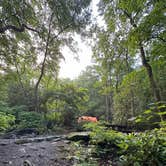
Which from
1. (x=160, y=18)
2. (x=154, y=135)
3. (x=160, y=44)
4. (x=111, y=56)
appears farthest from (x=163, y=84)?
(x=154, y=135)

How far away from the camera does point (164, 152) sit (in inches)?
79.1

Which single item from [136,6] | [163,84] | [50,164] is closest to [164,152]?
[50,164]

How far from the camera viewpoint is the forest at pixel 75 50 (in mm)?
3443

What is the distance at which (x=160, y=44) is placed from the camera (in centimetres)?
371

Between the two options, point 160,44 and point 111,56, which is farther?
point 111,56

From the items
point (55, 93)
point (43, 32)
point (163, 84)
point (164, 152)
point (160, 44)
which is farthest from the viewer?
point (55, 93)

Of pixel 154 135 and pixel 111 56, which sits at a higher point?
pixel 111 56

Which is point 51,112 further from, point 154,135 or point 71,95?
→ point 154,135

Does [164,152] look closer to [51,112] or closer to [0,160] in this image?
[0,160]

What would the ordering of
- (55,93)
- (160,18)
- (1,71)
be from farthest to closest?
(55,93) → (1,71) → (160,18)

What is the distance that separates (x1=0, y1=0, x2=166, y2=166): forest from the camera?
344cm

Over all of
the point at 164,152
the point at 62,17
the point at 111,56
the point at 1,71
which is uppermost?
the point at 111,56

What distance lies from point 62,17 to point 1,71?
4846 millimetres

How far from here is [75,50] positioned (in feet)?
34.4
